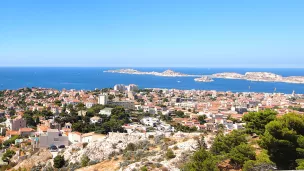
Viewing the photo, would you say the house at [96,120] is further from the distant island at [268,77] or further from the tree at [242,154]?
the distant island at [268,77]

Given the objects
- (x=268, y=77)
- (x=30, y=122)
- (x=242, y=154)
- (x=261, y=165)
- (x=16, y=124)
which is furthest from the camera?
(x=268, y=77)

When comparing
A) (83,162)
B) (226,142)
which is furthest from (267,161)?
(83,162)

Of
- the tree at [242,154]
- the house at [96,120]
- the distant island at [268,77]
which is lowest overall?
the distant island at [268,77]

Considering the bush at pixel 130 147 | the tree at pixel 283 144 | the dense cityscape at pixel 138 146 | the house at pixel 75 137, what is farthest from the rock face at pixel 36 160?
the tree at pixel 283 144

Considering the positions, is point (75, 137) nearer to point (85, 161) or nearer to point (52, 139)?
point (52, 139)

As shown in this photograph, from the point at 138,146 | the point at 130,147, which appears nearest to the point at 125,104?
the point at 130,147
